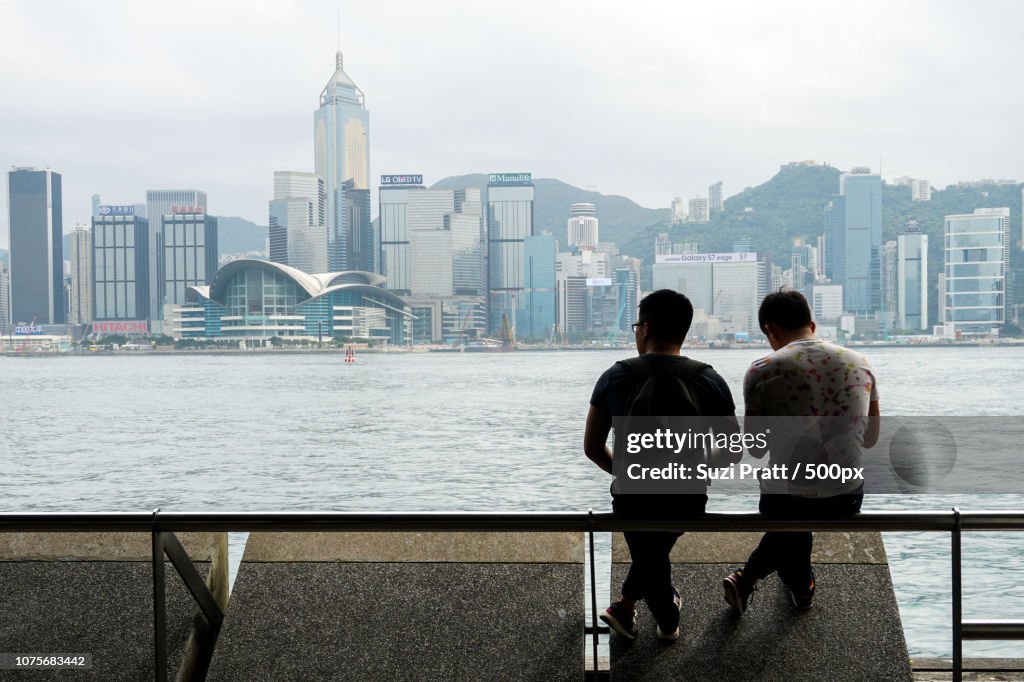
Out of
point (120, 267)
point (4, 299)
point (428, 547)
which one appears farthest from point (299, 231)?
point (428, 547)

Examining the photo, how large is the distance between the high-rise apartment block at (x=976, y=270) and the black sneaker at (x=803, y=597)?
295 feet

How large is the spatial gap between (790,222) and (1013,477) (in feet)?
267

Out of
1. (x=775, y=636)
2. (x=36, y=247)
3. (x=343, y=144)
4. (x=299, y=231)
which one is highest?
(x=343, y=144)

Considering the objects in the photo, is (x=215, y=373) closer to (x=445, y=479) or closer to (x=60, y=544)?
(x=445, y=479)

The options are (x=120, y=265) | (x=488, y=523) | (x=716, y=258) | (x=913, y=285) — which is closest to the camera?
(x=488, y=523)

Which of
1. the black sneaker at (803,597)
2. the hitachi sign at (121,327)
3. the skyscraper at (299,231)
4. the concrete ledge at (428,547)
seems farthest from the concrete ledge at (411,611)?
the skyscraper at (299,231)

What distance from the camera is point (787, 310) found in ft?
7.77

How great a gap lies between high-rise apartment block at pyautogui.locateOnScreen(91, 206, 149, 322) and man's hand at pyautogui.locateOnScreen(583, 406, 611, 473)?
11867cm

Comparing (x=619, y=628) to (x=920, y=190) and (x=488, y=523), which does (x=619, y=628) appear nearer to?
(x=488, y=523)

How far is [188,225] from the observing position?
122 metres

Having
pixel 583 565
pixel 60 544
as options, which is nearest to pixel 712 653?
pixel 583 565

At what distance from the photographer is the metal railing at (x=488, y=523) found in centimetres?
214

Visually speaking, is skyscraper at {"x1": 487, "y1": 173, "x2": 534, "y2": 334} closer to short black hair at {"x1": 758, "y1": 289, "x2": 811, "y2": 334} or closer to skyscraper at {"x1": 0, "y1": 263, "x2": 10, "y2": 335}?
skyscraper at {"x1": 0, "y1": 263, "x2": 10, "y2": 335}

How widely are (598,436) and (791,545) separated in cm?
49
